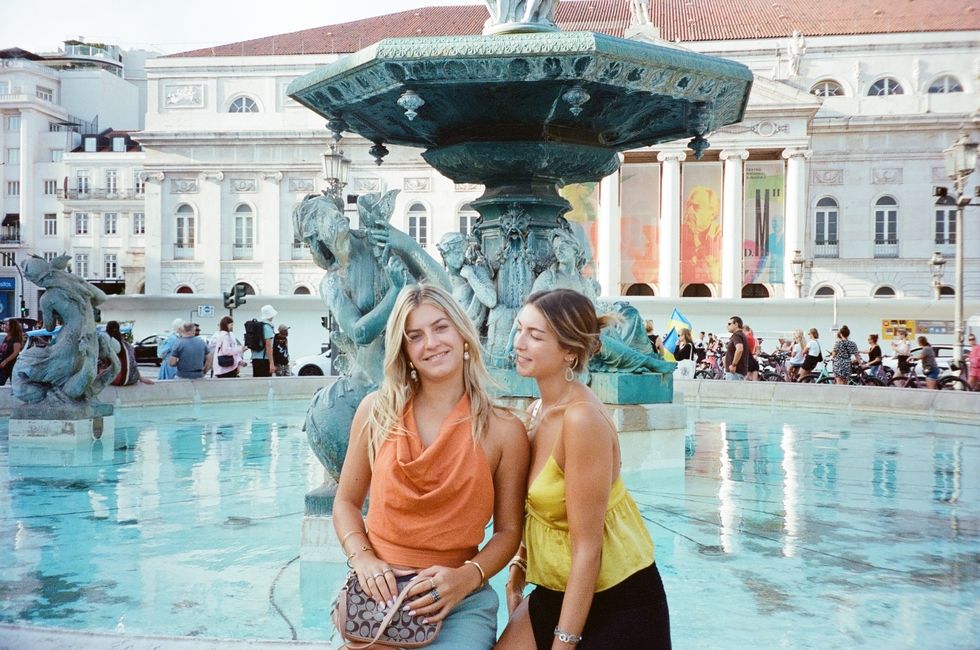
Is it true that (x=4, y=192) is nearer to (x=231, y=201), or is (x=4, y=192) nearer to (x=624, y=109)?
(x=231, y=201)

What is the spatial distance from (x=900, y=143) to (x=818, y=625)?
4188cm

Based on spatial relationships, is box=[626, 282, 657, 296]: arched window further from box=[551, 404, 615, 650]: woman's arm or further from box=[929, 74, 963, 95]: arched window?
box=[551, 404, 615, 650]: woman's arm

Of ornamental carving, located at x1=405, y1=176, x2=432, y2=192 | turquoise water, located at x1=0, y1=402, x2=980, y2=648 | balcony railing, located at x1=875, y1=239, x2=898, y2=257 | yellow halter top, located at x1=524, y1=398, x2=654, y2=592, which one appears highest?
ornamental carving, located at x1=405, y1=176, x2=432, y2=192

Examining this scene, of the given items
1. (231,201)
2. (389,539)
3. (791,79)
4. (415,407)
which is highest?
(791,79)

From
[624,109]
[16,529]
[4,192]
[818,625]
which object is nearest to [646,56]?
[624,109]

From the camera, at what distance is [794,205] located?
39781 mm

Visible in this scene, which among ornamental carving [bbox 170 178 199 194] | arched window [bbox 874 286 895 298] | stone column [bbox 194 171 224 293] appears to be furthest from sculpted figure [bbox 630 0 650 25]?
ornamental carving [bbox 170 178 199 194]

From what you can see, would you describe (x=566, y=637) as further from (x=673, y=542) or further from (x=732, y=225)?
(x=732, y=225)

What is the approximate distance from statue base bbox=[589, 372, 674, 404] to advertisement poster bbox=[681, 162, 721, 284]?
3507cm

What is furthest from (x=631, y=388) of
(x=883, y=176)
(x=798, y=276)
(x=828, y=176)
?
(x=883, y=176)

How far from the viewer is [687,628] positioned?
3.15m

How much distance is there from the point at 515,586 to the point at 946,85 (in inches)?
1770

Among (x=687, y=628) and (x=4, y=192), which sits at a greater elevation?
(x=4, y=192)

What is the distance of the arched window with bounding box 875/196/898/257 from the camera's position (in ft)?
133
